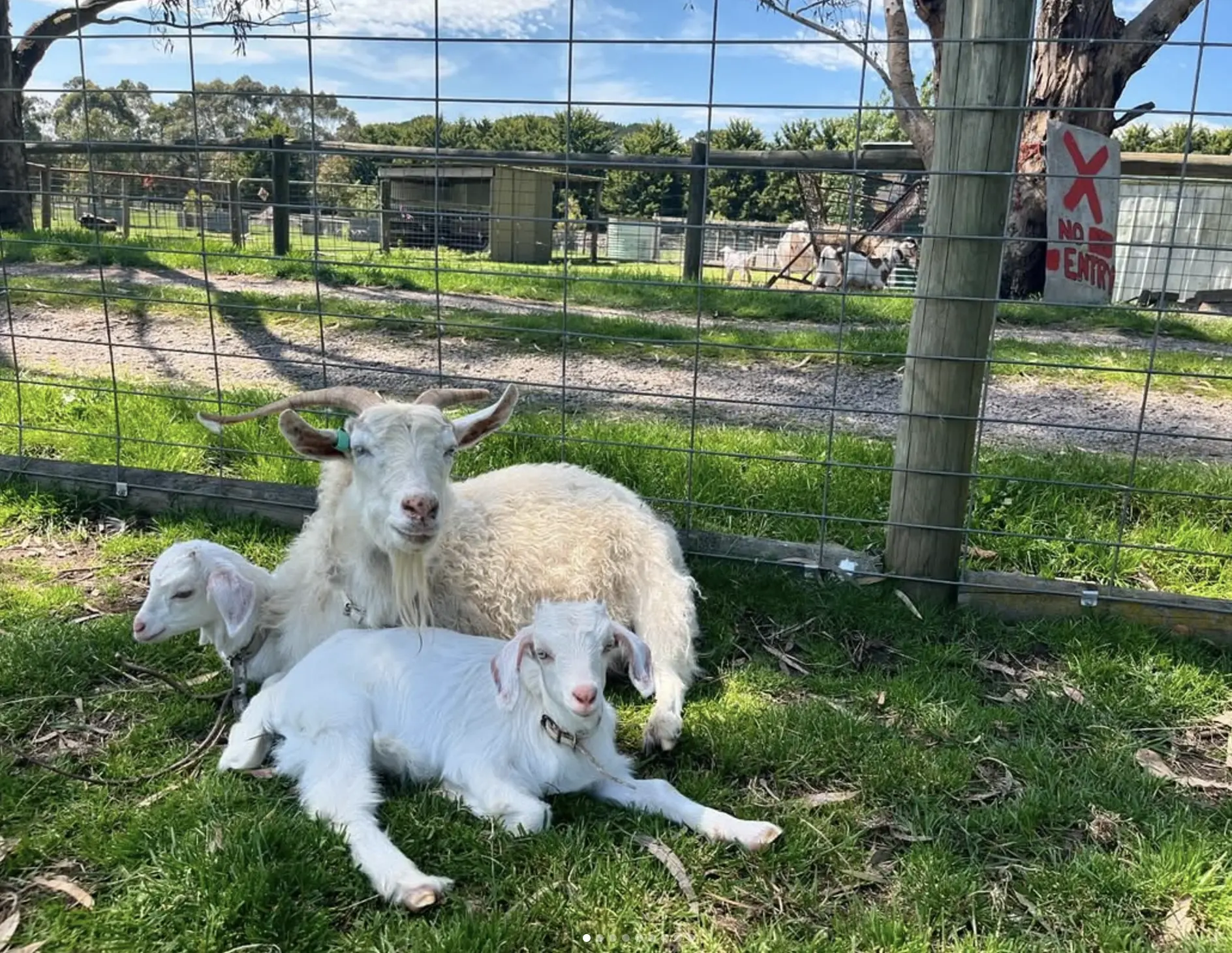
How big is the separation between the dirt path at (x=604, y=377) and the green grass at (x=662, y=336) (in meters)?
0.16

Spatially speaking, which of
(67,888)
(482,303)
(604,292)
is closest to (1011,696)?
(67,888)

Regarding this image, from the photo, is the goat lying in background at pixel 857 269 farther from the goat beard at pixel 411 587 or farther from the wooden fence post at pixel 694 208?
the goat beard at pixel 411 587

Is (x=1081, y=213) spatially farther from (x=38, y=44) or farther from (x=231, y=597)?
(x=38, y=44)

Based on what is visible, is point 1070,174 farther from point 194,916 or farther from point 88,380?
point 88,380

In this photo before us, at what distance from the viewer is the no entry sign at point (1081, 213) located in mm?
3828

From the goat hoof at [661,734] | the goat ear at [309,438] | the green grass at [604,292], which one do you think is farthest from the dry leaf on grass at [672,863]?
the green grass at [604,292]

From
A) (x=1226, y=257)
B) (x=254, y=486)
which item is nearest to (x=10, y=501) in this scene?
(x=254, y=486)

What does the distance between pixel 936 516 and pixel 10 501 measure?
4.50 metres

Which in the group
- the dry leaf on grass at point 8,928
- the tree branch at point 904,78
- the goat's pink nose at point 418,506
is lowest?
the dry leaf on grass at point 8,928

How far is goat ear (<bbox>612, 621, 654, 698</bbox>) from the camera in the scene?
2.78m

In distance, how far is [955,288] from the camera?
3818mm

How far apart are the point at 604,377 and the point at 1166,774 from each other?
4.92m

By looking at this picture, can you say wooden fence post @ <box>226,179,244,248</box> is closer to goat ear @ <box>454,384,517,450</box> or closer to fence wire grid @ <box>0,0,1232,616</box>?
fence wire grid @ <box>0,0,1232,616</box>

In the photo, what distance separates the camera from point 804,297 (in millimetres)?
10562
